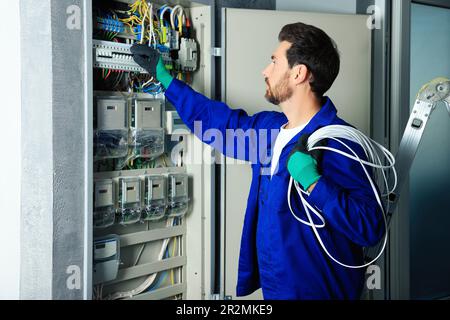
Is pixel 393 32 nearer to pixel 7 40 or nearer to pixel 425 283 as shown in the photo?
pixel 425 283

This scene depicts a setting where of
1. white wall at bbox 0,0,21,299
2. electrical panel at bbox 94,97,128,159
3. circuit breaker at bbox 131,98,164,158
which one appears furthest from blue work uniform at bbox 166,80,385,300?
white wall at bbox 0,0,21,299

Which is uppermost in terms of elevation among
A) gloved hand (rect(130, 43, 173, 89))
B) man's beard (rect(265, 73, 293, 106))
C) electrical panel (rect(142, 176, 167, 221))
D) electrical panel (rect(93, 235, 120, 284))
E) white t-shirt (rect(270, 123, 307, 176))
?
gloved hand (rect(130, 43, 173, 89))

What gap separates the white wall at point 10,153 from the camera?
2.12 metres

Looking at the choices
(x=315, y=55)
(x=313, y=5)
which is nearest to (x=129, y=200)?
(x=315, y=55)

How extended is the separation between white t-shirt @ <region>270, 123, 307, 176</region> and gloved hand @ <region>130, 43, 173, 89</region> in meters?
0.57

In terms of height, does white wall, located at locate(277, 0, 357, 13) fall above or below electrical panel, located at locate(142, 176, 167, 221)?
above

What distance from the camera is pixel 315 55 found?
82.4 inches

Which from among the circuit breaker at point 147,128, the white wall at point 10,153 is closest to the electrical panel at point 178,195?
the circuit breaker at point 147,128

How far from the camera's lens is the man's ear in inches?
82.7

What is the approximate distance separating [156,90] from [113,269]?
2.80 ft

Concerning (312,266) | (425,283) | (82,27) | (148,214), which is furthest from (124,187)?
(425,283)

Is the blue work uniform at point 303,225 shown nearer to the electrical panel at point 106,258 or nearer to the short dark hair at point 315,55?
the short dark hair at point 315,55

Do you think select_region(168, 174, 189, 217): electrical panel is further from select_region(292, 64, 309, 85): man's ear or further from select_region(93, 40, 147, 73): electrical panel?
select_region(292, 64, 309, 85): man's ear
